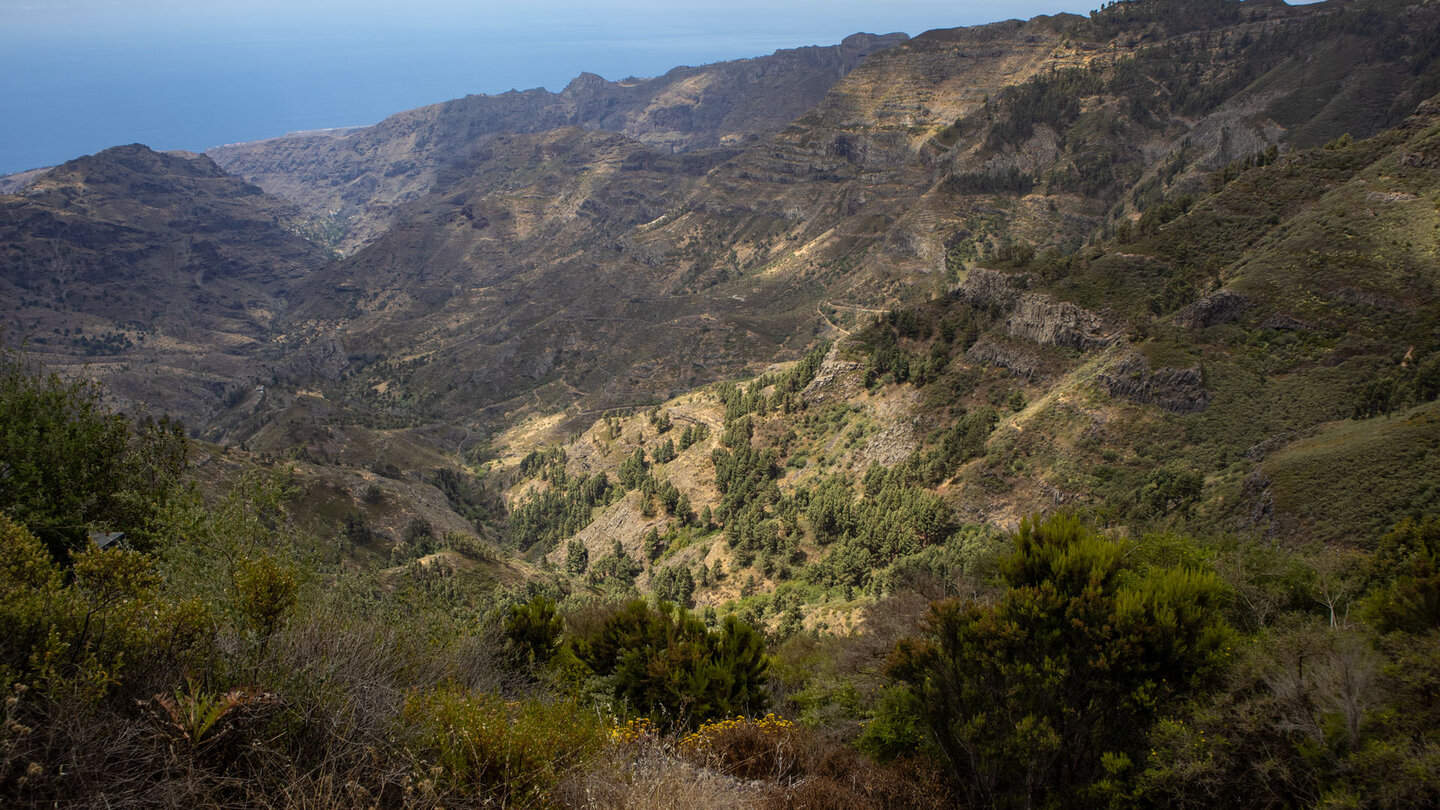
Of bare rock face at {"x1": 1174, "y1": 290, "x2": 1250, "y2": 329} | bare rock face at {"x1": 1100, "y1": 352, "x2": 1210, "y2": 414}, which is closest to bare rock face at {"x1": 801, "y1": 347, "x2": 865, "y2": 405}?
bare rock face at {"x1": 1100, "y1": 352, "x2": 1210, "y2": 414}

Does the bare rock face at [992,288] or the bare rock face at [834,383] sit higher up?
the bare rock face at [992,288]

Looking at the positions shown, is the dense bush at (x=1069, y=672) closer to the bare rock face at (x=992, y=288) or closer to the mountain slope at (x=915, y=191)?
the mountain slope at (x=915, y=191)

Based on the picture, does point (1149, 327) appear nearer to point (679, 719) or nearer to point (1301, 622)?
point (1301, 622)

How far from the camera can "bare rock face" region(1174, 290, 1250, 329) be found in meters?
41.2

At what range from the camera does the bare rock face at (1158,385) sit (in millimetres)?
38875

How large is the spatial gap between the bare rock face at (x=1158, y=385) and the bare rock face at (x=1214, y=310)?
4.75m

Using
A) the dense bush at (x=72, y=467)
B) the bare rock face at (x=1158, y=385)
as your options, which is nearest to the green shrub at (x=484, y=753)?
→ the dense bush at (x=72, y=467)

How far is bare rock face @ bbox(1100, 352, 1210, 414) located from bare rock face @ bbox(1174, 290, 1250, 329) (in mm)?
4749

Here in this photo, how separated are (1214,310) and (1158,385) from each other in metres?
6.98

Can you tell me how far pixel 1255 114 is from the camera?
307 ft

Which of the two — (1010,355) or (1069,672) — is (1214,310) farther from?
(1069,672)

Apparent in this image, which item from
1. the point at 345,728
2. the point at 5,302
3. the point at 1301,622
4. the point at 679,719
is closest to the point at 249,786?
the point at 345,728

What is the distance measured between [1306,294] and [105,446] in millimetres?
57281

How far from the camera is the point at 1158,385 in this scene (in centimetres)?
3994
